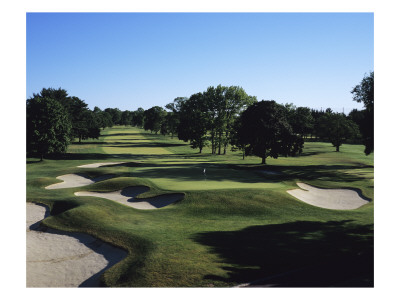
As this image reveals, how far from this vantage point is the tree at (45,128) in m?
49.9

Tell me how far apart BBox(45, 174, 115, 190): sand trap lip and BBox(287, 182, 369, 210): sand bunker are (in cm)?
2313

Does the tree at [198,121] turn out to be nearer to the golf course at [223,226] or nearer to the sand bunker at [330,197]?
the golf course at [223,226]

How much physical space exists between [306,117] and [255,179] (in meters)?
64.3

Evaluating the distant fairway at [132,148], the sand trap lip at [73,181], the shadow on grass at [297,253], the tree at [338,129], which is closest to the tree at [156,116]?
the distant fairway at [132,148]

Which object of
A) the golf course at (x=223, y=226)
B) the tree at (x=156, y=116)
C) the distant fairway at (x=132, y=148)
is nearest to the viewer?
the golf course at (x=223, y=226)

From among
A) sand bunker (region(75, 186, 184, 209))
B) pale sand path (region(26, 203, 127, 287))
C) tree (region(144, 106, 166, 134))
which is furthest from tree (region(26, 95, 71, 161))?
tree (region(144, 106, 166, 134))

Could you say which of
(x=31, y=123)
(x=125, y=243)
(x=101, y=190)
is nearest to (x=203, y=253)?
(x=125, y=243)

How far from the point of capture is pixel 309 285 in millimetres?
11180

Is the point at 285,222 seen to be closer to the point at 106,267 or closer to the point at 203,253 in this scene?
the point at 203,253

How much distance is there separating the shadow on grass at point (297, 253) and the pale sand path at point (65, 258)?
16.7ft

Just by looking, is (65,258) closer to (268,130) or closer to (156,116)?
(268,130)

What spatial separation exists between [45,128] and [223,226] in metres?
44.1

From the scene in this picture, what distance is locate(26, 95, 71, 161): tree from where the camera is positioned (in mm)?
49875

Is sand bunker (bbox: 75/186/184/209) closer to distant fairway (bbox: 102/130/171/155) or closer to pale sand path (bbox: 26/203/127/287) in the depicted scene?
pale sand path (bbox: 26/203/127/287)
